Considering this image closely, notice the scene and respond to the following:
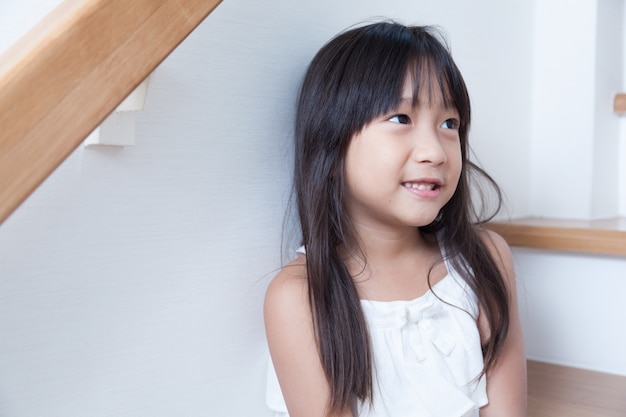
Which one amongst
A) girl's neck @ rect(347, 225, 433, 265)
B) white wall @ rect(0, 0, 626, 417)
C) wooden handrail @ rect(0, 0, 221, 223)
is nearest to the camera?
wooden handrail @ rect(0, 0, 221, 223)

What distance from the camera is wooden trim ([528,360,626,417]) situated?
989 mm

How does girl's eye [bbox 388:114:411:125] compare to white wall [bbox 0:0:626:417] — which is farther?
girl's eye [bbox 388:114:411:125]

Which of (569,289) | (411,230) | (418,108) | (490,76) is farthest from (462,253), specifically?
(490,76)

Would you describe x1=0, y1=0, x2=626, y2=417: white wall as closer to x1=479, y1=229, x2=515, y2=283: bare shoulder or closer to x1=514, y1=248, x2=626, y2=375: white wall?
x1=479, y1=229, x2=515, y2=283: bare shoulder

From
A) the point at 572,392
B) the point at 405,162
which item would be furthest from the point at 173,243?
the point at 572,392

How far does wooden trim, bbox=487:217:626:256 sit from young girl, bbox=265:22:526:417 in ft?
1.03

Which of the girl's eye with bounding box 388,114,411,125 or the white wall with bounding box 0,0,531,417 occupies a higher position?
the girl's eye with bounding box 388,114,411,125

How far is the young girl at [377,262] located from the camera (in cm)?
79

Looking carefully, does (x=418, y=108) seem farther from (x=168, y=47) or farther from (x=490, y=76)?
(x=490, y=76)

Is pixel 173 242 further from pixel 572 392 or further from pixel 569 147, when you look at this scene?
pixel 569 147

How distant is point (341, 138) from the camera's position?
833 mm

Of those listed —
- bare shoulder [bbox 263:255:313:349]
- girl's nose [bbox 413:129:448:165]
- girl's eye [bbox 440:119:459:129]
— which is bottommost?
bare shoulder [bbox 263:255:313:349]

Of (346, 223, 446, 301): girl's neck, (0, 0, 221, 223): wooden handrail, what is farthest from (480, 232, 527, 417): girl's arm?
(0, 0, 221, 223): wooden handrail

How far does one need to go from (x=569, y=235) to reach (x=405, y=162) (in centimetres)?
49
